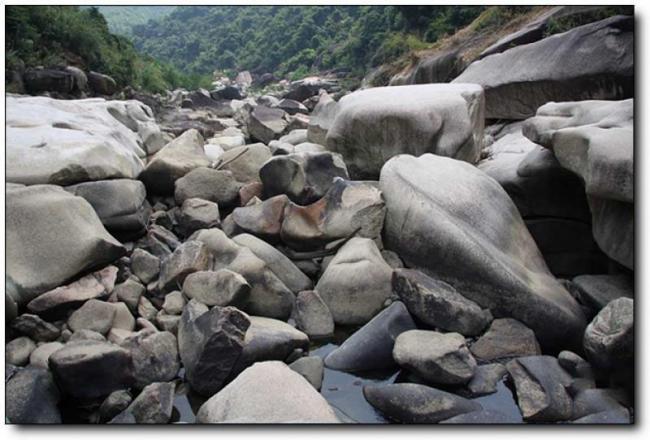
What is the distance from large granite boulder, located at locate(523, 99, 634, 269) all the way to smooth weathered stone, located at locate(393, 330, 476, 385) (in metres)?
1.22

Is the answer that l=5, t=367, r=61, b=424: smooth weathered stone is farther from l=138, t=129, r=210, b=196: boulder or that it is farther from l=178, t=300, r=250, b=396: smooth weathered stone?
l=138, t=129, r=210, b=196: boulder

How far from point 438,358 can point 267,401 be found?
103 centimetres

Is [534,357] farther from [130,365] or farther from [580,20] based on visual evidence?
[580,20]

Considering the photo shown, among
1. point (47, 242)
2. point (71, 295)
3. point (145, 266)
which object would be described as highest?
point (47, 242)

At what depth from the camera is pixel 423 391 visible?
3.03m

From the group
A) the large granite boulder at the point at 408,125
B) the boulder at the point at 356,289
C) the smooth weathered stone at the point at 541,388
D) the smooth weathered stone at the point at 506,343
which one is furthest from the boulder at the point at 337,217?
the smooth weathered stone at the point at 541,388

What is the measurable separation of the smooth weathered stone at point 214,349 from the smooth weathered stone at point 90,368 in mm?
352

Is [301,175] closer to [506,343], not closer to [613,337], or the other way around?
[506,343]

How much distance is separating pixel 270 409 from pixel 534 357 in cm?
159

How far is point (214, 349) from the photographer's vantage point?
318 centimetres

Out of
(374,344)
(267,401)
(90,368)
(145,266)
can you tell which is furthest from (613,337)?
(145,266)

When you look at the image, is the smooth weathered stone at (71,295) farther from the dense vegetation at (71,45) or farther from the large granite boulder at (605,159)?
the dense vegetation at (71,45)

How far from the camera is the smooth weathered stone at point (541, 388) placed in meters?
2.92

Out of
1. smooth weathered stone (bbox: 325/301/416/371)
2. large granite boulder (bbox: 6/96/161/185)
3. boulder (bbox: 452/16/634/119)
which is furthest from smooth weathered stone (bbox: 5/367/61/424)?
boulder (bbox: 452/16/634/119)
